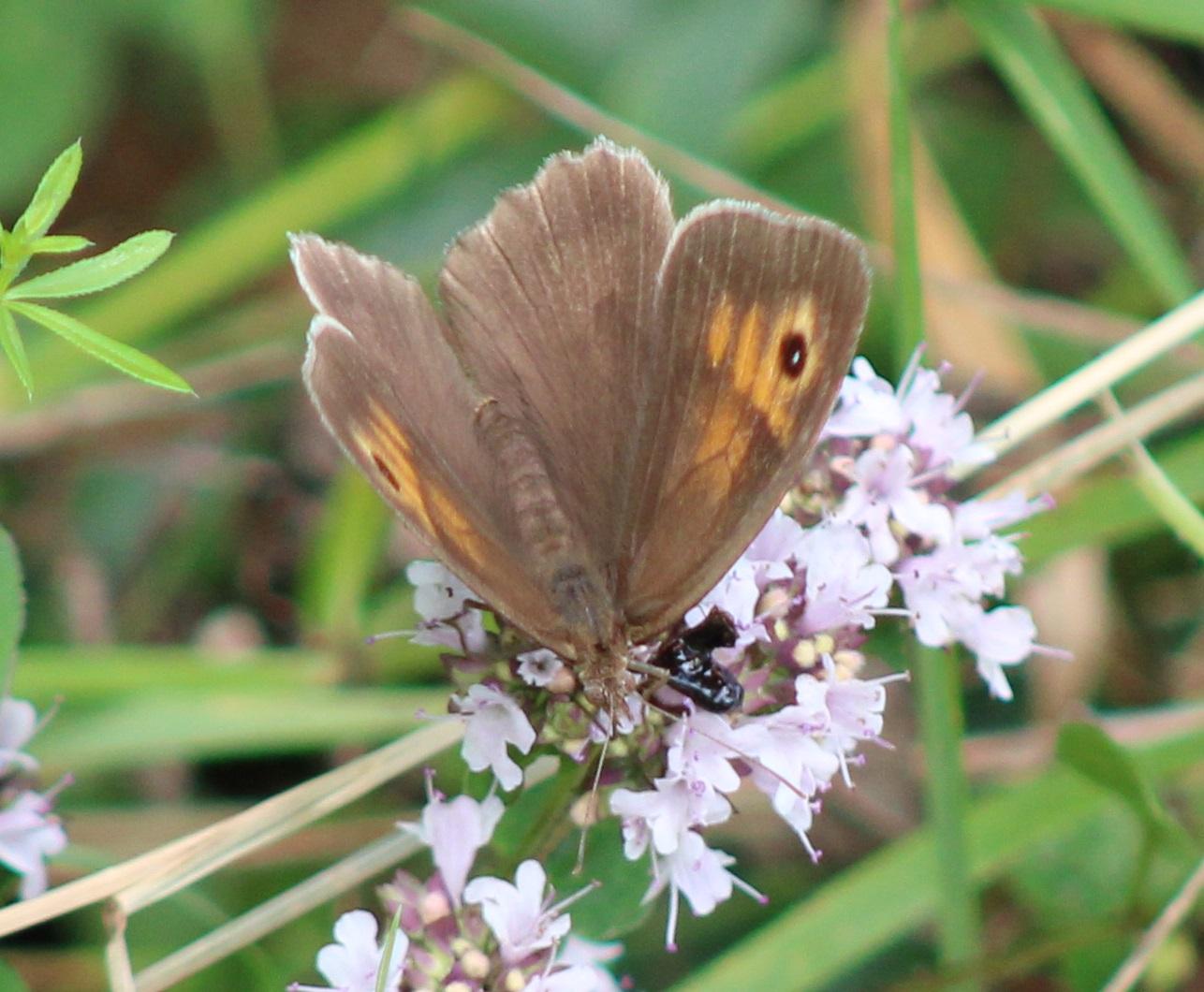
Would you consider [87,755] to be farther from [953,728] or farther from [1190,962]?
[1190,962]

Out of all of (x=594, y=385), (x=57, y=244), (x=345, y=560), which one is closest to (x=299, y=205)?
(x=345, y=560)

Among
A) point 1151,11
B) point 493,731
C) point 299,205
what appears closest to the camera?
point 493,731

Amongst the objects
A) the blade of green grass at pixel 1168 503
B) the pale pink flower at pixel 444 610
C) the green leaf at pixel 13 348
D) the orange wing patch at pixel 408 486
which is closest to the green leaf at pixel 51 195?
the green leaf at pixel 13 348

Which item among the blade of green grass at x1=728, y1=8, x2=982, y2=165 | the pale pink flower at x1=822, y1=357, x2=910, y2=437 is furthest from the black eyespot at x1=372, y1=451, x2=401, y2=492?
the blade of green grass at x1=728, y1=8, x2=982, y2=165

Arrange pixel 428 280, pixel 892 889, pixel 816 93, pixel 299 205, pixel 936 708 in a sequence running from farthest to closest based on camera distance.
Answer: pixel 816 93
pixel 299 205
pixel 428 280
pixel 892 889
pixel 936 708

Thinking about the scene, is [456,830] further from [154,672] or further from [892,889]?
[154,672]

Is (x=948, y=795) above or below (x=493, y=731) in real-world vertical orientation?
below

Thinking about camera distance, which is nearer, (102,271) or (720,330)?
(102,271)

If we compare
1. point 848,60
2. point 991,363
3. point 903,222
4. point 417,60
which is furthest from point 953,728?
point 417,60
